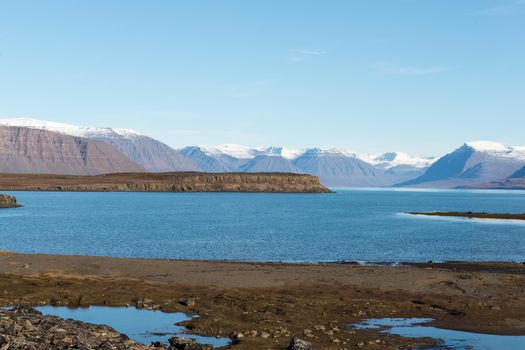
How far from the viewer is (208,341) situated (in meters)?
30.7

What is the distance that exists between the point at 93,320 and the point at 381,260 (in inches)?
1817

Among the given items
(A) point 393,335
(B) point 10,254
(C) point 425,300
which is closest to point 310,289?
(C) point 425,300

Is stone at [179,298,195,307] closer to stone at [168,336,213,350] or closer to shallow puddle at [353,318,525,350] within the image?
stone at [168,336,213,350]

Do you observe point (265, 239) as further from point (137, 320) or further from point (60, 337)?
point (60, 337)

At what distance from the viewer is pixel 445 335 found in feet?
108

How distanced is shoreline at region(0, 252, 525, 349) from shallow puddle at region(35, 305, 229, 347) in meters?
0.94

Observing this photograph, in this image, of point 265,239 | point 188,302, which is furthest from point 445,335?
point 265,239

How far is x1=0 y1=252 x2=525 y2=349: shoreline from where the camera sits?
33531 millimetres

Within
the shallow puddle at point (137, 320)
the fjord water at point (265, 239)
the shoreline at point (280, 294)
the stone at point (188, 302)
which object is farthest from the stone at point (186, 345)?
the fjord water at point (265, 239)

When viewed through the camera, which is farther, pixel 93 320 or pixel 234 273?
pixel 234 273

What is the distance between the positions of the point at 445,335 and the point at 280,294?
12489 mm

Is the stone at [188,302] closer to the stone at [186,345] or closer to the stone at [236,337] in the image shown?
the stone at [236,337]

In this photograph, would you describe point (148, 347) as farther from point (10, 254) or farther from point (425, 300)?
point (10, 254)

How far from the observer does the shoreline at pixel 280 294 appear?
110 feet
